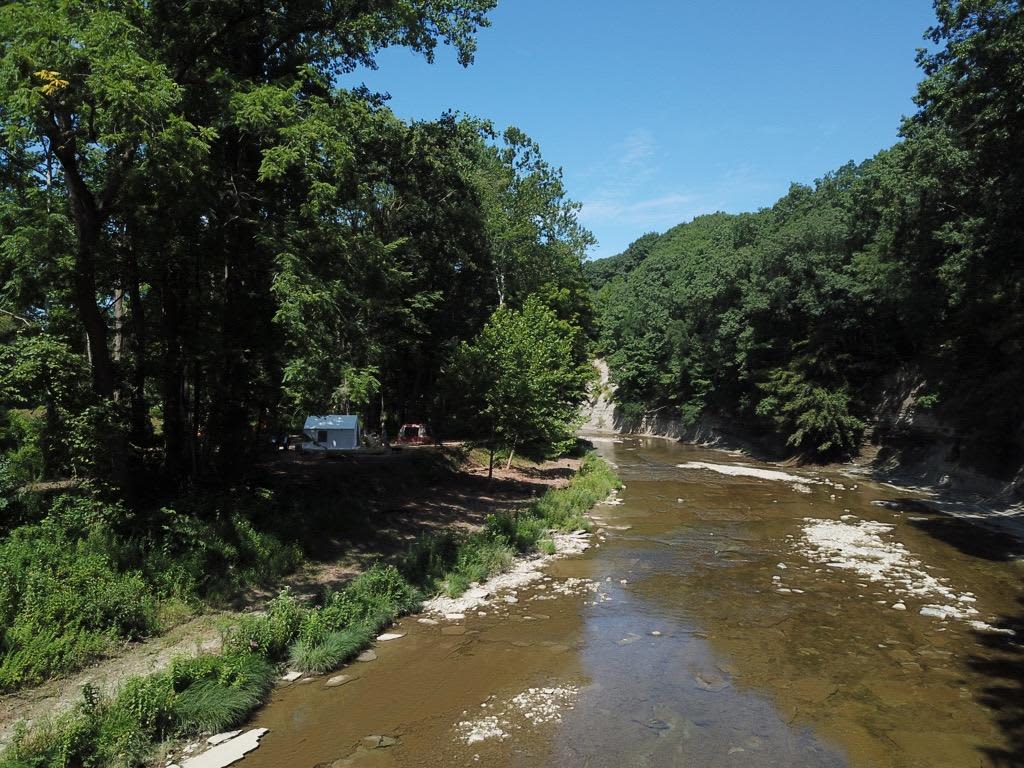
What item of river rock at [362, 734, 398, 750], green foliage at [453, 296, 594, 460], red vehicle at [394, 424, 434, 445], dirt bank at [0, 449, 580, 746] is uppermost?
green foliage at [453, 296, 594, 460]

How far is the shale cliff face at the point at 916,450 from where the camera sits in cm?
2502

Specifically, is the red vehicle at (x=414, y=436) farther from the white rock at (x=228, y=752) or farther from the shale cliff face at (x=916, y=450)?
the white rock at (x=228, y=752)

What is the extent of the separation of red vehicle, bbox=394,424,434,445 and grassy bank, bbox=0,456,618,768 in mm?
18787

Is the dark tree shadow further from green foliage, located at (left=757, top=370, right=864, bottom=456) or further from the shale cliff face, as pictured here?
green foliage, located at (left=757, top=370, right=864, bottom=456)

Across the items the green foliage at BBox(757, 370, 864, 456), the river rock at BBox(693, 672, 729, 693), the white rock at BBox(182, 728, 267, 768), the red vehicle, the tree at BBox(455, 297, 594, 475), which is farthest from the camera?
the green foliage at BBox(757, 370, 864, 456)

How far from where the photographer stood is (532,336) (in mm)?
27109

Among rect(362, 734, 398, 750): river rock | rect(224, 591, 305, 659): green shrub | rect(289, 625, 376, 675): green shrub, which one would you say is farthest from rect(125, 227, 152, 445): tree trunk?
rect(362, 734, 398, 750): river rock

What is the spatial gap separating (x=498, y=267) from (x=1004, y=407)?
27260mm

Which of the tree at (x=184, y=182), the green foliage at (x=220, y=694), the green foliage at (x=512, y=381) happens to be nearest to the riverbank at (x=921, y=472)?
the green foliage at (x=512, y=381)

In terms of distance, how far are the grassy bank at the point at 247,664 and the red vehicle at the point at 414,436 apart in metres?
18.8

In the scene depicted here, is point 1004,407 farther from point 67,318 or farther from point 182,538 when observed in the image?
point 67,318

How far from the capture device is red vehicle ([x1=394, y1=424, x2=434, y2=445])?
35.0 meters

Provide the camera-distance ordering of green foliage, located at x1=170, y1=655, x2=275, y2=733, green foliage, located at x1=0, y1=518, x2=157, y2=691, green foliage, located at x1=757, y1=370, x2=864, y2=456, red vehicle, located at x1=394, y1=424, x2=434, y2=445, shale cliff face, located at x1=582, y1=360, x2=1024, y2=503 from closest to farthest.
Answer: green foliage, located at x1=170, y1=655, x2=275, y2=733 → green foliage, located at x1=0, y1=518, x2=157, y2=691 → shale cliff face, located at x1=582, y1=360, x2=1024, y2=503 → red vehicle, located at x1=394, y1=424, x2=434, y2=445 → green foliage, located at x1=757, y1=370, x2=864, y2=456

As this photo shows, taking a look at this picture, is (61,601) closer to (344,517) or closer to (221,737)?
(221,737)
